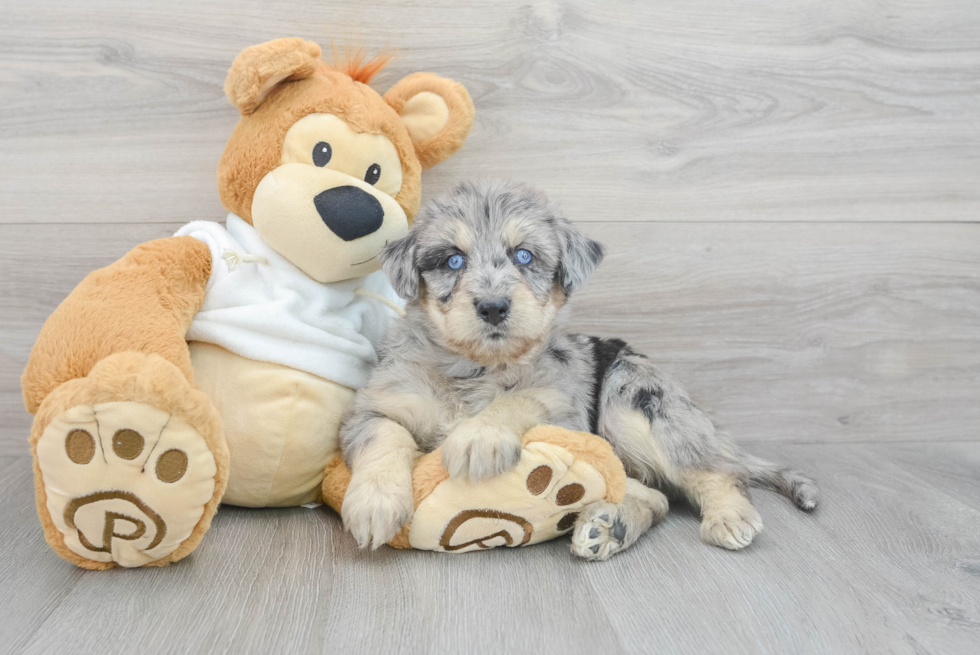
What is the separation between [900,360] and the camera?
2.78m

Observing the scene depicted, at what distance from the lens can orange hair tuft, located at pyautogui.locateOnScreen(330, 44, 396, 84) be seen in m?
2.16

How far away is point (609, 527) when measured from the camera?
176 cm

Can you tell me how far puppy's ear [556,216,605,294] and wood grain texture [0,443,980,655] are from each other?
0.74 meters

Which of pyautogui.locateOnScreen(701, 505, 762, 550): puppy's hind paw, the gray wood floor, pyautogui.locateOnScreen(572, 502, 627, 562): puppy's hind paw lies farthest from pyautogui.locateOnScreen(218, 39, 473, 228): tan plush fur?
pyautogui.locateOnScreen(701, 505, 762, 550): puppy's hind paw

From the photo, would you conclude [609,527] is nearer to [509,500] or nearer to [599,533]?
[599,533]

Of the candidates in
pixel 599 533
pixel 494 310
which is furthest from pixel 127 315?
pixel 599 533

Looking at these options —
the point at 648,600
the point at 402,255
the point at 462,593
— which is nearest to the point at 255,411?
the point at 402,255

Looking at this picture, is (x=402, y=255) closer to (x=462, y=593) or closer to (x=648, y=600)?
(x=462, y=593)

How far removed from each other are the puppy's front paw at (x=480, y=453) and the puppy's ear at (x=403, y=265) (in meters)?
0.45

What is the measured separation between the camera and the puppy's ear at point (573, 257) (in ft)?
6.36

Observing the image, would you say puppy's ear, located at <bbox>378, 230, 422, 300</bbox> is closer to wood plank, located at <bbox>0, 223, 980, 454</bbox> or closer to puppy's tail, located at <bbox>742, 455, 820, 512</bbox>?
wood plank, located at <bbox>0, 223, 980, 454</bbox>

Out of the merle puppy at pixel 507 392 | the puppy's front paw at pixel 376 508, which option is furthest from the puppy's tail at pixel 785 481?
the puppy's front paw at pixel 376 508

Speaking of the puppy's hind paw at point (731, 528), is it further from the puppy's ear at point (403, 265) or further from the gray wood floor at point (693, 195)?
the puppy's ear at point (403, 265)

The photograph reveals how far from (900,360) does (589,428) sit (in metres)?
1.55
